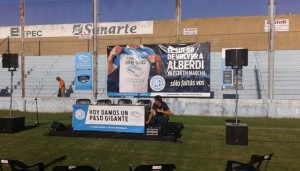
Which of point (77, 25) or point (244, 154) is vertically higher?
point (77, 25)

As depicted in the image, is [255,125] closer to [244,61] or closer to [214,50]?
[244,61]

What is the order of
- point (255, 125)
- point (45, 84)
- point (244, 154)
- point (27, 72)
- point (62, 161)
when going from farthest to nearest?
point (27, 72) < point (45, 84) < point (255, 125) < point (244, 154) < point (62, 161)

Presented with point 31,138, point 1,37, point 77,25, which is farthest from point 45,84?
point 31,138

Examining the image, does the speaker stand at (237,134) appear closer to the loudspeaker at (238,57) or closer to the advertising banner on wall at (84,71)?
the loudspeaker at (238,57)

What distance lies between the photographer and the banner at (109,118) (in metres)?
13.2

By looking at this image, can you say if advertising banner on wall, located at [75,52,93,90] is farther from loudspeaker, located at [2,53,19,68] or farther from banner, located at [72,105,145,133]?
banner, located at [72,105,145,133]

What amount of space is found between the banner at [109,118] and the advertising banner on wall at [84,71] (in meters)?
8.96

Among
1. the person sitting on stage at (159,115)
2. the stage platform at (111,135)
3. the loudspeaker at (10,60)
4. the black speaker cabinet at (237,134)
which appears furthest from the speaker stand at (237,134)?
the loudspeaker at (10,60)

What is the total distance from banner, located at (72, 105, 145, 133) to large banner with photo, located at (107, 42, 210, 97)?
296 inches

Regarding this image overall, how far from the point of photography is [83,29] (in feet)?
111

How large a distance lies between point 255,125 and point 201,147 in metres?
5.79

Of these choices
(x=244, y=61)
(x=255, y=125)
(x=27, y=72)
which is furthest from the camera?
(x=27, y=72)

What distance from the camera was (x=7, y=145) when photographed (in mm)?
11406

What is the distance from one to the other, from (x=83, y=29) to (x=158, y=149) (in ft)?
82.0
